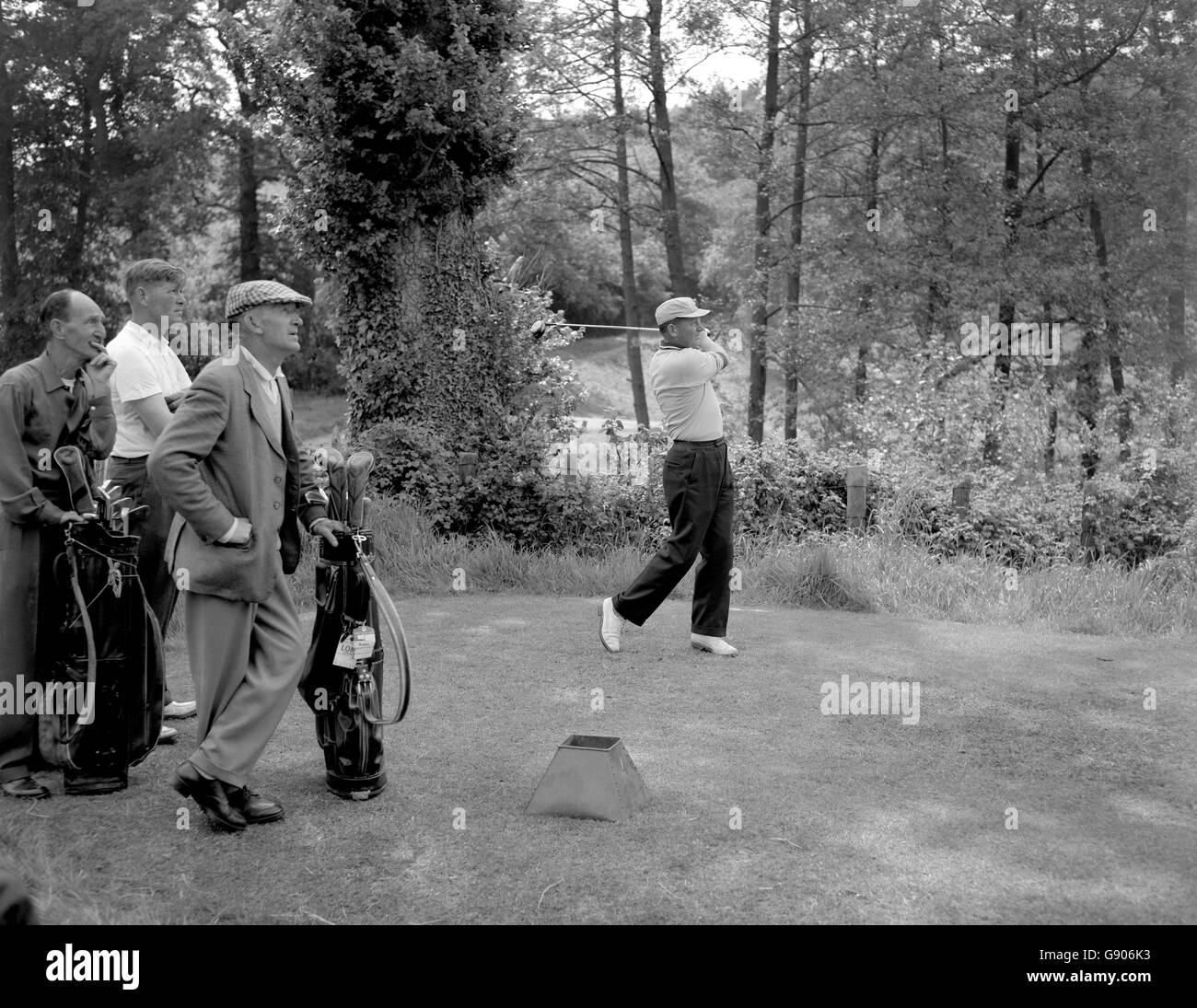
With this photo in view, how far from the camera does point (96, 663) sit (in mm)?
4969

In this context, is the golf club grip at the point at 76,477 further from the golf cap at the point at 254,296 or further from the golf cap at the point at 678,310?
the golf cap at the point at 678,310

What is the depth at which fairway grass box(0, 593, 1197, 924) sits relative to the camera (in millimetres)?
4000

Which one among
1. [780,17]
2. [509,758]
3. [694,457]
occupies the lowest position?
[509,758]

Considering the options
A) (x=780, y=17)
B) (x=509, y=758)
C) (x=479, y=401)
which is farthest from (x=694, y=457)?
(x=780, y=17)

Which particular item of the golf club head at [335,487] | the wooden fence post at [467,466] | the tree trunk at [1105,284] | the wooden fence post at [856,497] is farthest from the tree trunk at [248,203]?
the golf club head at [335,487]

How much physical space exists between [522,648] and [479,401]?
6051 mm

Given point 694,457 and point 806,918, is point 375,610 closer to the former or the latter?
point 806,918

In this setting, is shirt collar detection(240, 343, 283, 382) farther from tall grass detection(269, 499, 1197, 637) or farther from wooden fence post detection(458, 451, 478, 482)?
wooden fence post detection(458, 451, 478, 482)

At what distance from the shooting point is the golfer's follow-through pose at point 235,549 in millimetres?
4488

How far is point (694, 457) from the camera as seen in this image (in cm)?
752

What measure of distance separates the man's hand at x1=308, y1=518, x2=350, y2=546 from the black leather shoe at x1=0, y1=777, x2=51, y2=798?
5.19ft

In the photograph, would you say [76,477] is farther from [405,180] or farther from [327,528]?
[405,180]

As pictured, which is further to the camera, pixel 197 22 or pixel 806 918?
pixel 197 22

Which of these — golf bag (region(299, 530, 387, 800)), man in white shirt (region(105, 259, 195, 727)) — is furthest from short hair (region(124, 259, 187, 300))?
golf bag (region(299, 530, 387, 800))
